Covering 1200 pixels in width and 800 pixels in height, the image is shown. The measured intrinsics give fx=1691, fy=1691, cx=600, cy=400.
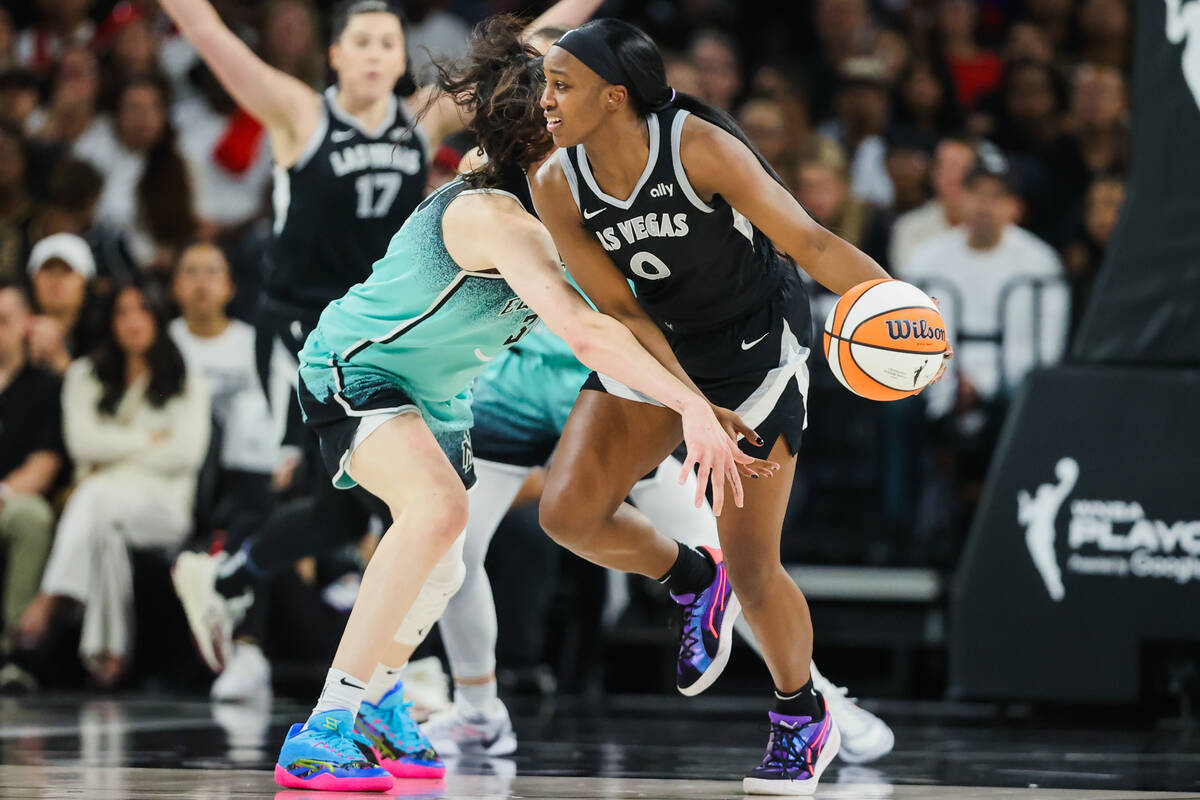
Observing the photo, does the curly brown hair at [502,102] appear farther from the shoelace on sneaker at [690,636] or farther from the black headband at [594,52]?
the shoelace on sneaker at [690,636]

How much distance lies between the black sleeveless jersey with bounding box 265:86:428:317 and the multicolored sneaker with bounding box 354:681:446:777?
1828 millimetres

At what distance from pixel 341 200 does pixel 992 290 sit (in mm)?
3827

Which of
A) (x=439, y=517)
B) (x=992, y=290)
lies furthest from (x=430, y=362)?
(x=992, y=290)

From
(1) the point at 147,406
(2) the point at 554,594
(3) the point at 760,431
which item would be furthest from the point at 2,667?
(3) the point at 760,431

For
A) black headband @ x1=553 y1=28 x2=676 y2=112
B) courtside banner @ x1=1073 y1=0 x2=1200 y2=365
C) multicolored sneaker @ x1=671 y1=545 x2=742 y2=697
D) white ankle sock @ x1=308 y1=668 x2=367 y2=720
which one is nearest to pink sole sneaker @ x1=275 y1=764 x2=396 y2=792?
white ankle sock @ x1=308 y1=668 x2=367 y2=720

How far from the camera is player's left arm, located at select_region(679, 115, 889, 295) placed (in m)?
3.91

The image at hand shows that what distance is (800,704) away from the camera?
4.41m

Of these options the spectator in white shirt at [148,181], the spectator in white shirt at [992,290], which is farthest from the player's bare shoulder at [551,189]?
the spectator in white shirt at [148,181]

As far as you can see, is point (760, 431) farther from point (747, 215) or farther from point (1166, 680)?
point (1166, 680)

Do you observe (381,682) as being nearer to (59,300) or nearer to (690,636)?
(690,636)

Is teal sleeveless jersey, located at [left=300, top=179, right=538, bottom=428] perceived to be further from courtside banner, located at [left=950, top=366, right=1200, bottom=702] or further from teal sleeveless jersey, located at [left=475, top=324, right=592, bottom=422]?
courtside banner, located at [left=950, top=366, right=1200, bottom=702]

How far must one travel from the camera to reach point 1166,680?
21.1 ft

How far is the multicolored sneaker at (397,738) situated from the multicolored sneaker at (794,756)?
0.88 meters

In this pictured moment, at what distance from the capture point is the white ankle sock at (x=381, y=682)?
15.0 ft
